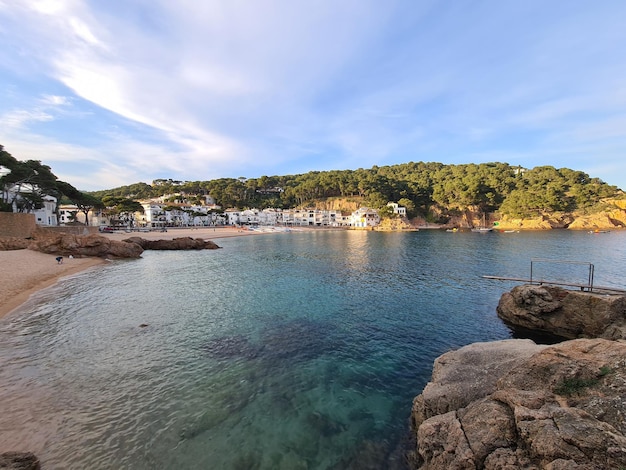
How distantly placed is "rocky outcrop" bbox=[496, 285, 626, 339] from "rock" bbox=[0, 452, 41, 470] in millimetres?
18447

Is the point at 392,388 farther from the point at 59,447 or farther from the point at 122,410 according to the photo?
the point at 59,447

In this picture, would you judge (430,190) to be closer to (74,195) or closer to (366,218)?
(366,218)

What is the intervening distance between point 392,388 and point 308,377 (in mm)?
2837

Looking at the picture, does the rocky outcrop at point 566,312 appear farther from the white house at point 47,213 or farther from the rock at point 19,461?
the white house at point 47,213

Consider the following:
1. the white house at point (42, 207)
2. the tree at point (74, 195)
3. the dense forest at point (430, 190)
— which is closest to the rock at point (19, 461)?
the white house at point (42, 207)

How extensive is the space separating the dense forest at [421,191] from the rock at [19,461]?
63.7 metres

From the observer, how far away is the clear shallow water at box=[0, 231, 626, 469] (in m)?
6.69

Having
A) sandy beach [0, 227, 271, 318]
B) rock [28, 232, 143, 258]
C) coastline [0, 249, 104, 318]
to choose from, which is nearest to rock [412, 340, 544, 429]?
coastline [0, 249, 104, 318]

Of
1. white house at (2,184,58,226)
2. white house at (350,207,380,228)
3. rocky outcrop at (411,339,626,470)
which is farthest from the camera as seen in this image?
white house at (350,207,380,228)

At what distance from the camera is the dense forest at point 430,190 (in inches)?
4050

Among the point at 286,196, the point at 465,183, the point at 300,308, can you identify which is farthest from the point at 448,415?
the point at 286,196

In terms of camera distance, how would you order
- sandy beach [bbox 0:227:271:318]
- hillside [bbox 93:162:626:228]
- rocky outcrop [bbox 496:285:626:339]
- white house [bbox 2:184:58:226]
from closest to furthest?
rocky outcrop [bbox 496:285:626:339], sandy beach [bbox 0:227:271:318], white house [bbox 2:184:58:226], hillside [bbox 93:162:626:228]

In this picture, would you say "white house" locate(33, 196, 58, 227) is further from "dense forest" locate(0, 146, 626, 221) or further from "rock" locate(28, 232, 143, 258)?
"rock" locate(28, 232, 143, 258)

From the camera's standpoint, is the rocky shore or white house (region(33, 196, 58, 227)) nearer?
the rocky shore
